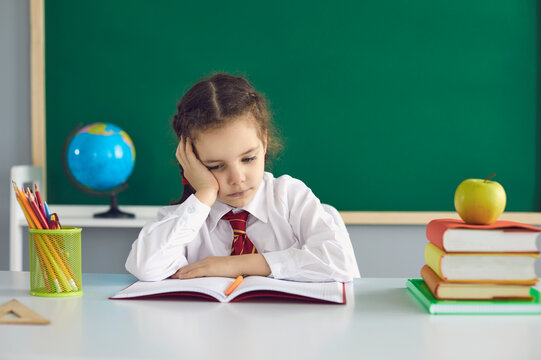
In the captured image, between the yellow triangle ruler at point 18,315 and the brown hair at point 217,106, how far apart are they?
23.1 inches

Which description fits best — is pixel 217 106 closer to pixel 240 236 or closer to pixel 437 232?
pixel 240 236

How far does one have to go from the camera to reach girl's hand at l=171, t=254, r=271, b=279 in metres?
1.16

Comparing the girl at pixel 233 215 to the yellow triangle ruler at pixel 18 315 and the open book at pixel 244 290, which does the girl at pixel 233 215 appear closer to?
the open book at pixel 244 290

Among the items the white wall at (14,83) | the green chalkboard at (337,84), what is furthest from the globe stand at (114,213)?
the white wall at (14,83)

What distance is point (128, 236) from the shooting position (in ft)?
8.95

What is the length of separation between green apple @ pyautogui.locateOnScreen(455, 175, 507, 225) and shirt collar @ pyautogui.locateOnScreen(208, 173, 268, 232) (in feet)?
1.87

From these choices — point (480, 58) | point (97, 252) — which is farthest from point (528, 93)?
point (97, 252)

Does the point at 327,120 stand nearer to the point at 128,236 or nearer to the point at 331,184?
the point at 331,184

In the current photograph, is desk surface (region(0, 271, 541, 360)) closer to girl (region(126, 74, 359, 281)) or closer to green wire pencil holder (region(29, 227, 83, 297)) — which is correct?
green wire pencil holder (region(29, 227, 83, 297))

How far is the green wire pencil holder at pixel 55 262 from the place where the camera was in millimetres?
1024

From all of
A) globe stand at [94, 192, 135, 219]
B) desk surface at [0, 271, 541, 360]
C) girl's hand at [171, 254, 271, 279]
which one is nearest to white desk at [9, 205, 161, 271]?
globe stand at [94, 192, 135, 219]

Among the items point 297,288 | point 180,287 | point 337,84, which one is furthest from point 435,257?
point 337,84

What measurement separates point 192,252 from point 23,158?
1702 millimetres

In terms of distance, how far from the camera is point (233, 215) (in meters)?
1.40
